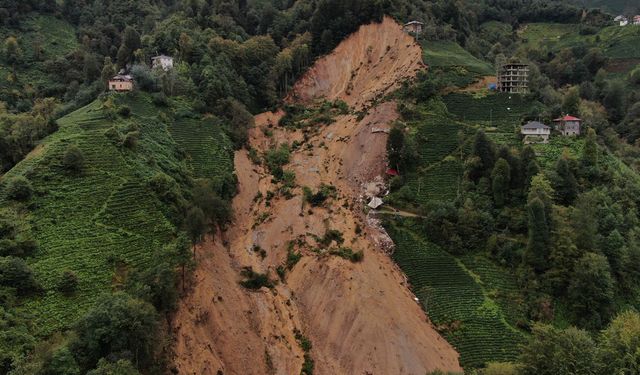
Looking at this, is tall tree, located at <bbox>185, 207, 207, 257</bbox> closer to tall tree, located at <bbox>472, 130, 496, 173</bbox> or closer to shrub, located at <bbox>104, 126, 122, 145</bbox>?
shrub, located at <bbox>104, 126, 122, 145</bbox>

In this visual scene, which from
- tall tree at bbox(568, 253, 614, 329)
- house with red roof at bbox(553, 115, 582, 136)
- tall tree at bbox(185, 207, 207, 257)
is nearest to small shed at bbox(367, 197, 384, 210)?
tall tree at bbox(185, 207, 207, 257)

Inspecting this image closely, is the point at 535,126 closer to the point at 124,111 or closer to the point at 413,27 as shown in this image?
the point at 413,27

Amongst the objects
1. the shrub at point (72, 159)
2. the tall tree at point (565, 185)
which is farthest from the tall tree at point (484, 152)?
the shrub at point (72, 159)

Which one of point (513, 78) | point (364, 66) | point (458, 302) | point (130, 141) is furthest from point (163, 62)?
point (458, 302)

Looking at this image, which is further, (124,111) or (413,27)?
(413,27)

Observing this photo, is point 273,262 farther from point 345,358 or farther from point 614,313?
point 614,313

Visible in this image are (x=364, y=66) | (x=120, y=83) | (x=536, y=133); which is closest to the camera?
(x=536, y=133)

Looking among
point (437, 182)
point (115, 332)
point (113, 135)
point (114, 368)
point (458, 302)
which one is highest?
point (113, 135)

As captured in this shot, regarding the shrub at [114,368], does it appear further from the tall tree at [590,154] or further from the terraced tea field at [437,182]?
the tall tree at [590,154]
